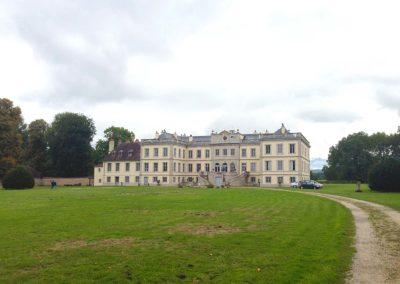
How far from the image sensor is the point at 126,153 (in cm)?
8006

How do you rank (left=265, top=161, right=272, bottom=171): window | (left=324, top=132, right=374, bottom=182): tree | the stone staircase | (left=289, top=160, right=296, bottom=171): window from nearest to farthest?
(left=289, top=160, right=296, bottom=171): window, (left=265, top=161, right=272, bottom=171): window, the stone staircase, (left=324, top=132, right=374, bottom=182): tree

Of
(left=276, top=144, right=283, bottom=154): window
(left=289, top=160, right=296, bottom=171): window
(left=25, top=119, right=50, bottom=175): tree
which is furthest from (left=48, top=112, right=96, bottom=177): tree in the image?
(left=289, top=160, right=296, bottom=171): window

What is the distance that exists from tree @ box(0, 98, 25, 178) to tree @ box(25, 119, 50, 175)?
1327 centimetres

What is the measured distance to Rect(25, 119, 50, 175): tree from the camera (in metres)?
81.0

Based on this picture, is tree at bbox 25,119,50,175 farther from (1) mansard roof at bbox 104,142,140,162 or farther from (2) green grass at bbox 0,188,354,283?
(2) green grass at bbox 0,188,354,283

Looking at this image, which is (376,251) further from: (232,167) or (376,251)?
(232,167)

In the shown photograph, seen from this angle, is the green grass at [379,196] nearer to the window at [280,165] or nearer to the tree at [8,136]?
the window at [280,165]

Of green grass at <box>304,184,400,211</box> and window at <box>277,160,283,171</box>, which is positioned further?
window at <box>277,160,283,171</box>

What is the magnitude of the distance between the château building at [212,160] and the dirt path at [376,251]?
49511 millimetres

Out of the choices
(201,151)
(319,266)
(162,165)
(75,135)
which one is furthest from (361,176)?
(319,266)

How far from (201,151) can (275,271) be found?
6872 centimetres

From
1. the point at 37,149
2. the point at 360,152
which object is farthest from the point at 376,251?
the point at 360,152

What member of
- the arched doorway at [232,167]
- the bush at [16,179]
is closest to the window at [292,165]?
the arched doorway at [232,167]

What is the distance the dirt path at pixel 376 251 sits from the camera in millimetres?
8461
